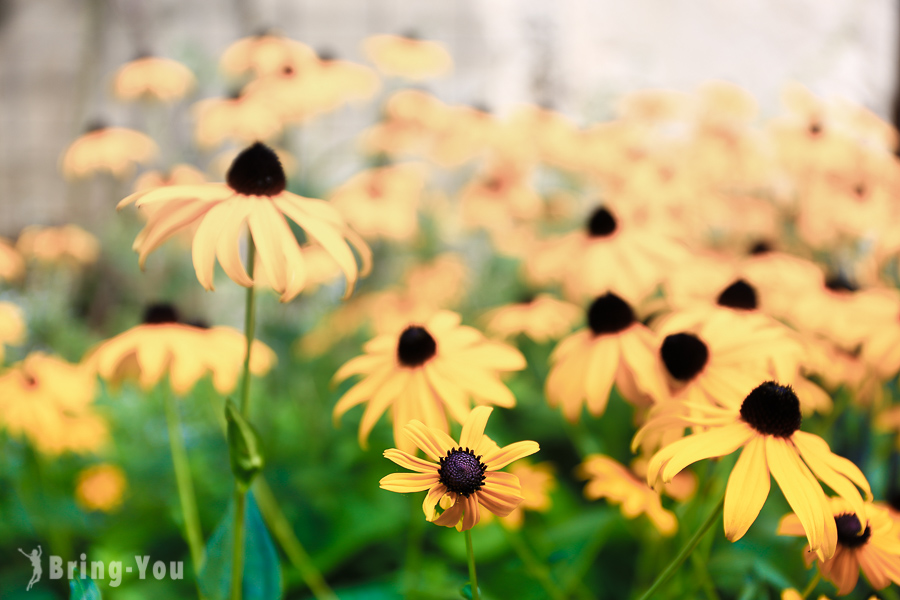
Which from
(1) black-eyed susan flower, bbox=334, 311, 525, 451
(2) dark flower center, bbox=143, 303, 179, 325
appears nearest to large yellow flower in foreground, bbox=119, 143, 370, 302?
(1) black-eyed susan flower, bbox=334, 311, 525, 451

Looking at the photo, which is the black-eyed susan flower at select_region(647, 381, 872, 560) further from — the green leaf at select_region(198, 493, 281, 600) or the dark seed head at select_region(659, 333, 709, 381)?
the green leaf at select_region(198, 493, 281, 600)

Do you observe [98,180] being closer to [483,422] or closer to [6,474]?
[6,474]

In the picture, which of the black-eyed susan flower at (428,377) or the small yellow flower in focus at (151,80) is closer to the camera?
the black-eyed susan flower at (428,377)

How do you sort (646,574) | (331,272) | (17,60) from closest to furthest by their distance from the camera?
(646,574) → (331,272) → (17,60)

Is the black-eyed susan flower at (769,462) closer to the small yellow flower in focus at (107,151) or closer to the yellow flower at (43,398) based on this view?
the yellow flower at (43,398)

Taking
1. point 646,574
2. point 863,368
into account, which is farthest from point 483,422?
point 863,368

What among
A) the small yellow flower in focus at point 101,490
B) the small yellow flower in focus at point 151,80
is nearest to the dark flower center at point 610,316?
the small yellow flower in focus at point 101,490

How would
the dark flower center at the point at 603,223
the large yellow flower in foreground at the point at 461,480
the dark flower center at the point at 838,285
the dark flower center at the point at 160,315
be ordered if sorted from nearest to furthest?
the large yellow flower in foreground at the point at 461,480
the dark flower center at the point at 160,315
the dark flower center at the point at 838,285
the dark flower center at the point at 603,223
